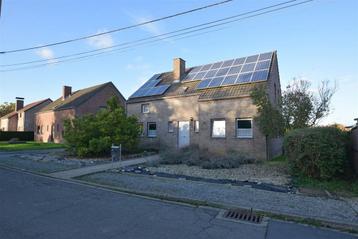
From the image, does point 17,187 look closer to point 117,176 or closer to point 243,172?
point 117,176

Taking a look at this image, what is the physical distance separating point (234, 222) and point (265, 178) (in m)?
5.50

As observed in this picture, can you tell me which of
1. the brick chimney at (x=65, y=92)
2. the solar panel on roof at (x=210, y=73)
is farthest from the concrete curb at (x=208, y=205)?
the brick chimney at (x=65, y=92)

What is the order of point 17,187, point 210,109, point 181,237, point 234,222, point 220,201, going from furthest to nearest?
point 210,109, point 17,187, point 220,201, point 234,222, point 181,237

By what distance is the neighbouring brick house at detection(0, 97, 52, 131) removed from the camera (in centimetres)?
4666

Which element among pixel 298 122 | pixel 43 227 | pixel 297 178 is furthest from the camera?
pixel 298 122

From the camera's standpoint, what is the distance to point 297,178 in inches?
408

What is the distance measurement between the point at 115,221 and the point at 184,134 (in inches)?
624

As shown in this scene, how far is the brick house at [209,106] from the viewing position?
1716cm

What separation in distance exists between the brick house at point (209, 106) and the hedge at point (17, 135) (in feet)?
84.4

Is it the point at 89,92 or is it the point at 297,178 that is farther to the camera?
the point at 89,92

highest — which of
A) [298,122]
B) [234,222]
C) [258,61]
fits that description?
[258,61]

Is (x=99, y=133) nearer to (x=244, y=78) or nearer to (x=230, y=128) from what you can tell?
(x=230, y=128)

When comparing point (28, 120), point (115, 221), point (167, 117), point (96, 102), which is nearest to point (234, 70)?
point (167, 117)

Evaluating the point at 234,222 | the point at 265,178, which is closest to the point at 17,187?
the point at 234,222
